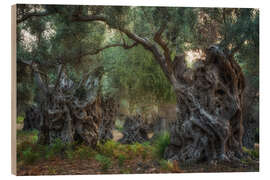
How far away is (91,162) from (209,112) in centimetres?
270

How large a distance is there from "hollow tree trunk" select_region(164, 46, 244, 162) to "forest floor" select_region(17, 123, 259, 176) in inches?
8.1

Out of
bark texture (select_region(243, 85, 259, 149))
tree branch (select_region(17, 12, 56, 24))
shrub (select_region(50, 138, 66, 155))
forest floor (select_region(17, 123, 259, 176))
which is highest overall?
tree branch (select_region(17, 12, 56, 24))

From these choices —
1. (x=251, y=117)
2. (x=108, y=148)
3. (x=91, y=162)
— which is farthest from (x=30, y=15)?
(x=251, y=117)

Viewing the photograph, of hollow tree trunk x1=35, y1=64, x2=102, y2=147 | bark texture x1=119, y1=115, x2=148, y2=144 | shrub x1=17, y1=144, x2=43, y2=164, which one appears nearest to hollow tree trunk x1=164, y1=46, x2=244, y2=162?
hollow tree trunk x1=35, y1=64, x2=102, y2=147

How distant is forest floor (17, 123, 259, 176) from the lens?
20.9 feet

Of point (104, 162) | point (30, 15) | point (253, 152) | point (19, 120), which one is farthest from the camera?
point (253, 152)

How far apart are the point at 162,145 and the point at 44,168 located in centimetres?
254

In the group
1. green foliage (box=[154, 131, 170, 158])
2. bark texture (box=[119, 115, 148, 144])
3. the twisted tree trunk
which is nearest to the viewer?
green foliage (box=[154, 131, 170, 158])

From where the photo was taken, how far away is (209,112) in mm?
6828

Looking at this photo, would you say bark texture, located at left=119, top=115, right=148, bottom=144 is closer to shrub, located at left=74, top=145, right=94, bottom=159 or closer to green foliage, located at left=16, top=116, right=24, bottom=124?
shrub, located at left=74, top=145, right=94, bottom=159

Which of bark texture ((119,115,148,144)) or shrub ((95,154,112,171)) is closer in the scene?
shrub ((95,154,112,171))

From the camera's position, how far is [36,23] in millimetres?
6676

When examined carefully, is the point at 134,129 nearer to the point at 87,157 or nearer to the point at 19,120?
the point at 87,157

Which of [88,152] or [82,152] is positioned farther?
[88,152]
